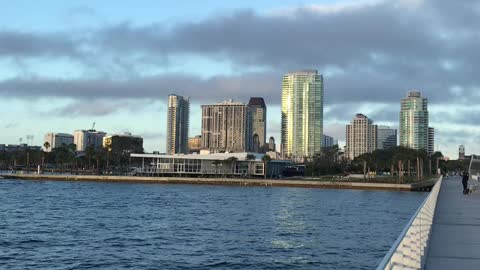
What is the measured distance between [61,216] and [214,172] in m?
138

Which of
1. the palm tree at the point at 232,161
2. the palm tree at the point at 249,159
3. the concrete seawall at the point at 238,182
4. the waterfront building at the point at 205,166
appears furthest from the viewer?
the palm tree at the point at 249,159

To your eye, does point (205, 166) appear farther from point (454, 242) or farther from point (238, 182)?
point (454, 242)

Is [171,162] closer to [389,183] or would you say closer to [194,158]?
[194,158]

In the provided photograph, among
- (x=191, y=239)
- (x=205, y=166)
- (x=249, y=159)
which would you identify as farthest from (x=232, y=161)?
(x=191, y=239)

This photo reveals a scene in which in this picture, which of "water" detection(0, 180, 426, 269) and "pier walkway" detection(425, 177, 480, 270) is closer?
"pier walkway" detection(425, 177, 480, 270)

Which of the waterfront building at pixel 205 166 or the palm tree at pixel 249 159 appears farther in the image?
the palm tree at pixel 249 159

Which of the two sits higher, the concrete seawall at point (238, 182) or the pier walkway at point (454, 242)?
the pier walkway at point (454, 242)

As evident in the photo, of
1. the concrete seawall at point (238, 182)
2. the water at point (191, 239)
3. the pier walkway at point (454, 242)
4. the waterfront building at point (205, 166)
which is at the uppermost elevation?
the waterfront building at point (205, 166)

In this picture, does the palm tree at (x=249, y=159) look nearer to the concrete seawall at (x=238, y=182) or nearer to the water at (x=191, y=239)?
the concrete seawall at (x=238, y=182)

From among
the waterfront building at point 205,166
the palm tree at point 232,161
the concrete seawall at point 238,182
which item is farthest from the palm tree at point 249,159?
the concrete seawall at point 238,182

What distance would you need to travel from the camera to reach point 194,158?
623 ft

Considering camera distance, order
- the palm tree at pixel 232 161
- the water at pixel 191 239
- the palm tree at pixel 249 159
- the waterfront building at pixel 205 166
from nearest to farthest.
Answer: the water at pixel 191 239 < the palm tree at pixel 232 161 < the waterfront building at pixel 205 166 < the palm tree at pixel 249 159

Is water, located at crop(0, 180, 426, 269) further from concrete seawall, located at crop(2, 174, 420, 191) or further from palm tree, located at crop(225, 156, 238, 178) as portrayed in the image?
palm tree, located at crop(225, 156, 238, 178)

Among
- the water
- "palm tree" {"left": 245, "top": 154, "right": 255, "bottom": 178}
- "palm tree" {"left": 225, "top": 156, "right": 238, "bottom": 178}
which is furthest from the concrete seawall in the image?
the water
